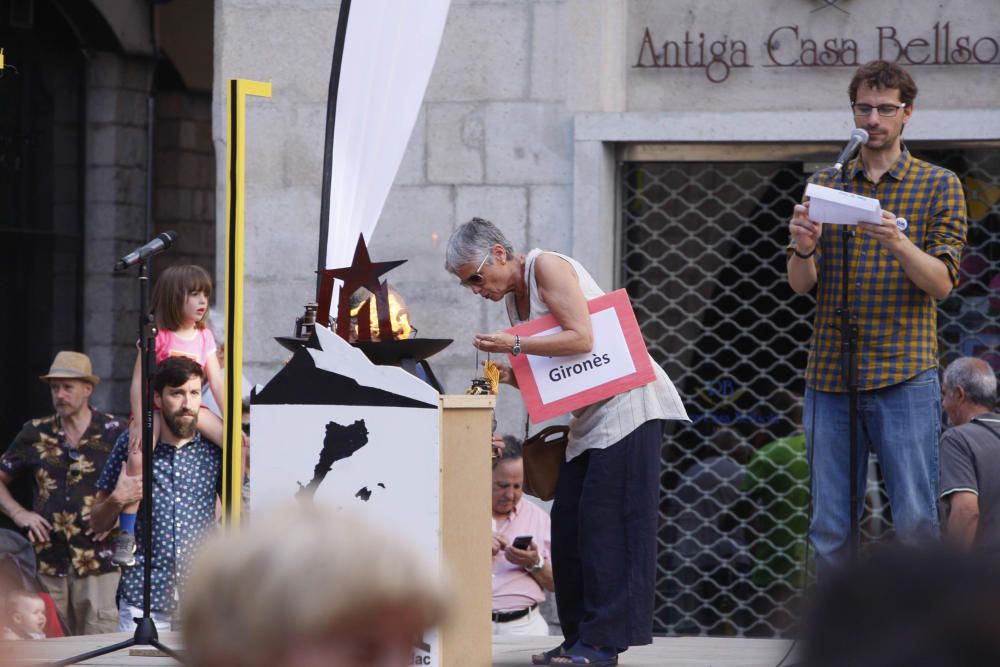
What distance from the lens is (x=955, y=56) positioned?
7.84 metres

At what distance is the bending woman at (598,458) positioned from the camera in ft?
17.0

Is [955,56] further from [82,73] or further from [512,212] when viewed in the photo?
[82,73]

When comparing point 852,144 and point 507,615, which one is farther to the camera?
point 507,615

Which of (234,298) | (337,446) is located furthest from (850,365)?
Result: (234,298)

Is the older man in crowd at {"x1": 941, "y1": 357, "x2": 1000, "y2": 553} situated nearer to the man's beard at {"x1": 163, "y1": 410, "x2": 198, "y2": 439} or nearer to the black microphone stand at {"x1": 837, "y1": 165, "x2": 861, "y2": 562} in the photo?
the black microphone stand at {"x1": 837, "y1": 165, "x2": 861, "y2": 562}

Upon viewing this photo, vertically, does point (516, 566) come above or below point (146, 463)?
below

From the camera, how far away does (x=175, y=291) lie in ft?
23.6

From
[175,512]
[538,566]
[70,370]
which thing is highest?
[70,370]

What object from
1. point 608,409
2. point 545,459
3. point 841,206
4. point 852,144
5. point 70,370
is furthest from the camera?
point 70,370

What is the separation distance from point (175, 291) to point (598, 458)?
2747 mm

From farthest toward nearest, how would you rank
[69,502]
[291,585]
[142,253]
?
[69,502]
[142,253]
[291,585]

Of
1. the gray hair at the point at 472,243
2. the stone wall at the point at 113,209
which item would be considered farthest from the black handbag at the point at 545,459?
the stone wall at the point at 113,209

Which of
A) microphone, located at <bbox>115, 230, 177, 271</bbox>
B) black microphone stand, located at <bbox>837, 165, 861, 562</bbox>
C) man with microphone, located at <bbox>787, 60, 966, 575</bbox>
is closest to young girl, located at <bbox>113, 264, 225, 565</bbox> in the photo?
microphone, located at <bbox>115, 230, 177, 271</bbox>

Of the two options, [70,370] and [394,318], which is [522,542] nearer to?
[394,318]
